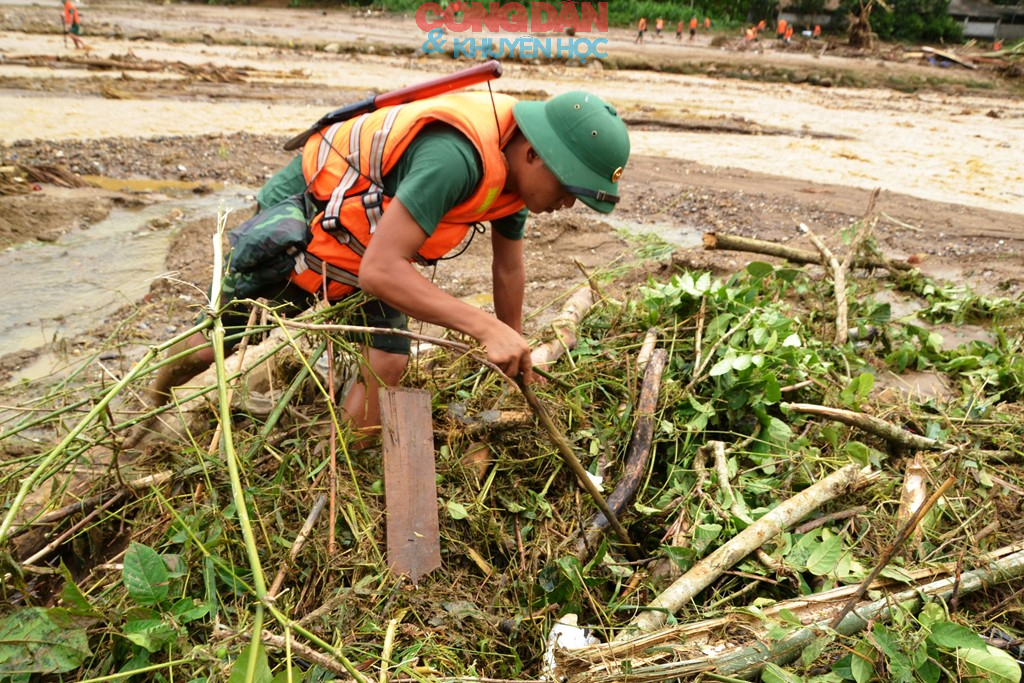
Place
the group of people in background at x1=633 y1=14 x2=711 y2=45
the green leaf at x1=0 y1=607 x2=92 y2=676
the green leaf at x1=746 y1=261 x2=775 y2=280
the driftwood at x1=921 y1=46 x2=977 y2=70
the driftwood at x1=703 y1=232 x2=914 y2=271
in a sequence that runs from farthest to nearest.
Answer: the group of people in background at x1=633 y1=14 x2=711 y2=45 < the driftwood at x1=921 y1=46 x2=977 y2=70 < the driftwood at x1=703 y1=232 x2=914 y2=271 < the green leaf at x1=746 y1=261 x2=775 y2=280 < the green leaf at x1=0 y1=607 x2=92 y2=676

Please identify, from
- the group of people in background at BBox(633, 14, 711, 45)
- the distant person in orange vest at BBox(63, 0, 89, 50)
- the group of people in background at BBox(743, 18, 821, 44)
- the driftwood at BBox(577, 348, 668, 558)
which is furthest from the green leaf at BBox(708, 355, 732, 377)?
the group of people in background at BBox(743, 18, 821, 44)

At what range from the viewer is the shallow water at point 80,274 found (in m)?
4.40

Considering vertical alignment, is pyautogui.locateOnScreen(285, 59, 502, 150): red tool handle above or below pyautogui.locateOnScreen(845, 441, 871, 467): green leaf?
above

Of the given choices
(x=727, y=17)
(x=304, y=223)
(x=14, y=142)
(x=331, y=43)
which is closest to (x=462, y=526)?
(x=304, y=223)

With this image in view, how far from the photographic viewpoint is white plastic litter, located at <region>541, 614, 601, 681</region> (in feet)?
6.36

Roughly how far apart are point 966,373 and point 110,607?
3.56 meters

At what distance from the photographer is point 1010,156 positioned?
9477 mm

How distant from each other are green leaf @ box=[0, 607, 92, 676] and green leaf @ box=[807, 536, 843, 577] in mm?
1984

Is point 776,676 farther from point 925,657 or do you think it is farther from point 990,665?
point 990,665

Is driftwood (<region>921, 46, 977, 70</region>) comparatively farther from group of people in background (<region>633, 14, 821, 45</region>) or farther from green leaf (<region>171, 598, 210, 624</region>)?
green leaf (<region>171, 598, 210, 624</region>)

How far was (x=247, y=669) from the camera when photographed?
1.29 m

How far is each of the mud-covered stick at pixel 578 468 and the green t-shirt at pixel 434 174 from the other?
0.55 meters

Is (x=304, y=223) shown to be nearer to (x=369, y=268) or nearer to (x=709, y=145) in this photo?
(x=369, y=268)

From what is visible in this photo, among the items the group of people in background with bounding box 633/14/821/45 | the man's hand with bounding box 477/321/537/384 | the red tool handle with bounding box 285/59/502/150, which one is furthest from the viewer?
the group of people in background with bounding box 633/14/821/45
